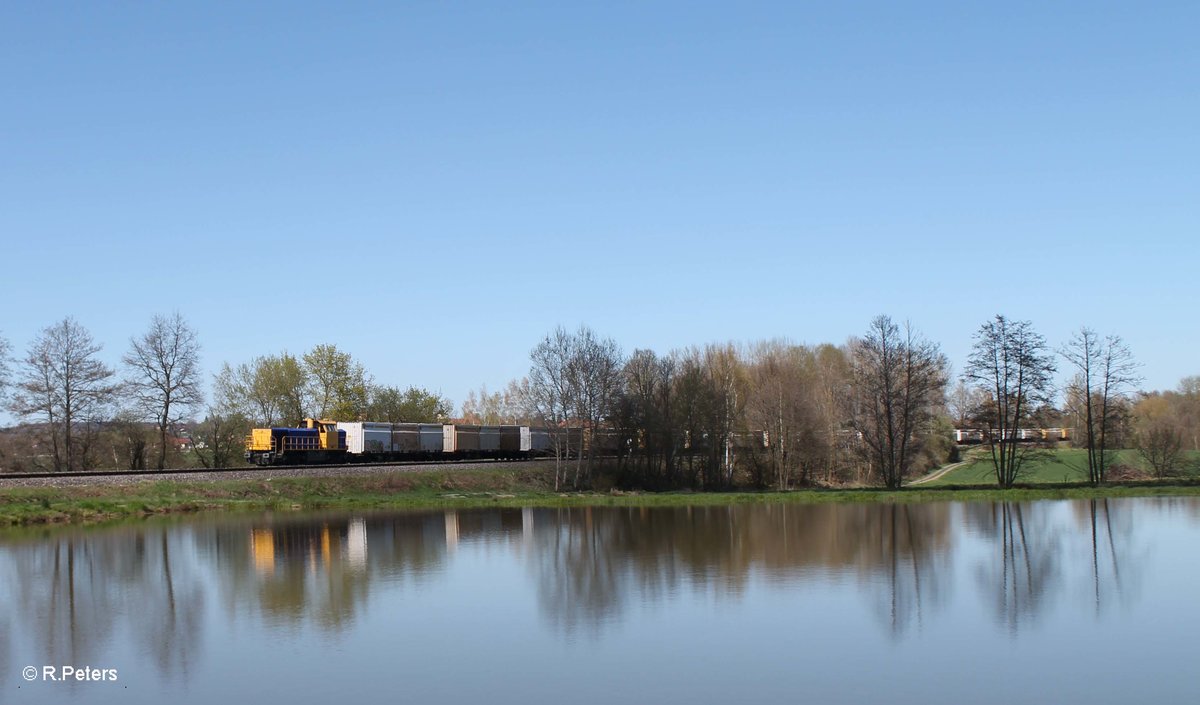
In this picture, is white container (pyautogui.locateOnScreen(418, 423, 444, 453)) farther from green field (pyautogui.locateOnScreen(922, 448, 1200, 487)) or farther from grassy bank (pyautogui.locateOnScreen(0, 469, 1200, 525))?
green field (pyautogui.locateOnScreen(922, 448, 1200, 487))

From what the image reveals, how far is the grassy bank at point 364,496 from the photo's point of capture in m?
45.8

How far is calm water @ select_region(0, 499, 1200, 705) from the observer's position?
588 inches

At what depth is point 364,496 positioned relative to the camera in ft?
185

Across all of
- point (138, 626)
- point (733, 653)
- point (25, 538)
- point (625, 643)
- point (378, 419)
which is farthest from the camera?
point (378, 419)

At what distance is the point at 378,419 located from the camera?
321 feet

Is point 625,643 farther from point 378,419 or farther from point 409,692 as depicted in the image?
point 378,419

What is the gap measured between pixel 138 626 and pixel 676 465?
5549 centimetres

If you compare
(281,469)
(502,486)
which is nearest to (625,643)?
(281,469)

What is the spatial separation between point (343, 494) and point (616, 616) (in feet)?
128

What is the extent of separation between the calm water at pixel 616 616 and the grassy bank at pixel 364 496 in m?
9.75

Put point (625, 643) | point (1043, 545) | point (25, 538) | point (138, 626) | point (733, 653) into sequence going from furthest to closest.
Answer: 1. point (25, 538)
2. point (1043, 545)
3. point (138, 626)
4. point (625, 643)
5. point (733, 653)

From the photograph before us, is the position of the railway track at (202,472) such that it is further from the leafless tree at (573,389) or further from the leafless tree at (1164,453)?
the leafless tree at (1164,453)

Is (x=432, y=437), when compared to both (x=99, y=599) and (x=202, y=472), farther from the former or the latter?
(x=99, y=599)

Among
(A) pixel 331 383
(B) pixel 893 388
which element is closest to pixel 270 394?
(A) pixel 331 383
